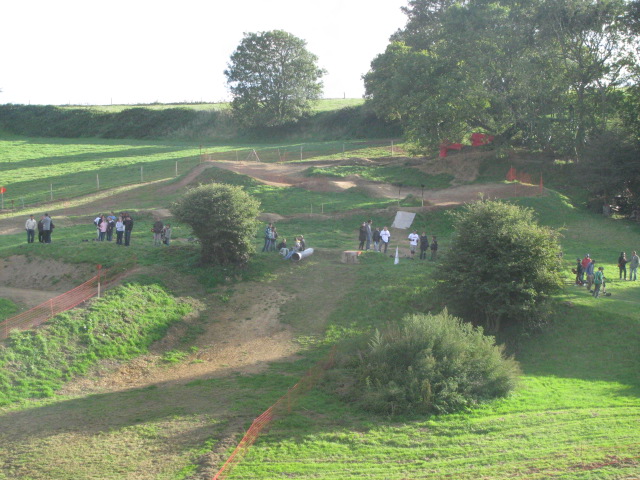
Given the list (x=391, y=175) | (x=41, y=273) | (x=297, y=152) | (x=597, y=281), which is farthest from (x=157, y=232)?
(x=297, y=152)

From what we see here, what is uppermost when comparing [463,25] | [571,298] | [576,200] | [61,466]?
[463,25]

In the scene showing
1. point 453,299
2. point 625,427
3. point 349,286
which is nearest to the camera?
point 625,427

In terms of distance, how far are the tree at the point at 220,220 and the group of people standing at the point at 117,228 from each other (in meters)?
2.88

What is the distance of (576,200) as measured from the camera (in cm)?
4225

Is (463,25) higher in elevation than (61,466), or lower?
higher

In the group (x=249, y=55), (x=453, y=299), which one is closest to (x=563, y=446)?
(x=453, y=299)

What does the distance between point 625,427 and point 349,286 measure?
520 inches

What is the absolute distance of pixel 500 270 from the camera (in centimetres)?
2253

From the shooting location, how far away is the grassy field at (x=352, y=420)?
13867mm

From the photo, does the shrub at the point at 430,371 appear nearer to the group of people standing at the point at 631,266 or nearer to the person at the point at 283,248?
the group of people standing at the point at 631,266

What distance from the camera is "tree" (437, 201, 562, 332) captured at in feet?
73.3

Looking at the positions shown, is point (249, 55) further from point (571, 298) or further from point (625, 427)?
point (625, 427)

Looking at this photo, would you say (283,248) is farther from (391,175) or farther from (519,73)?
(519,73)

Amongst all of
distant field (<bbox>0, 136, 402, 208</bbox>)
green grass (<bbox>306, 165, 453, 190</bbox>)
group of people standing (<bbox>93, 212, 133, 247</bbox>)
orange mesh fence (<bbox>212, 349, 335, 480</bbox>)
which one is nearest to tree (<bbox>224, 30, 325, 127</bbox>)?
distant field (<bbox>0, 136, 402, 208</bbox>)
